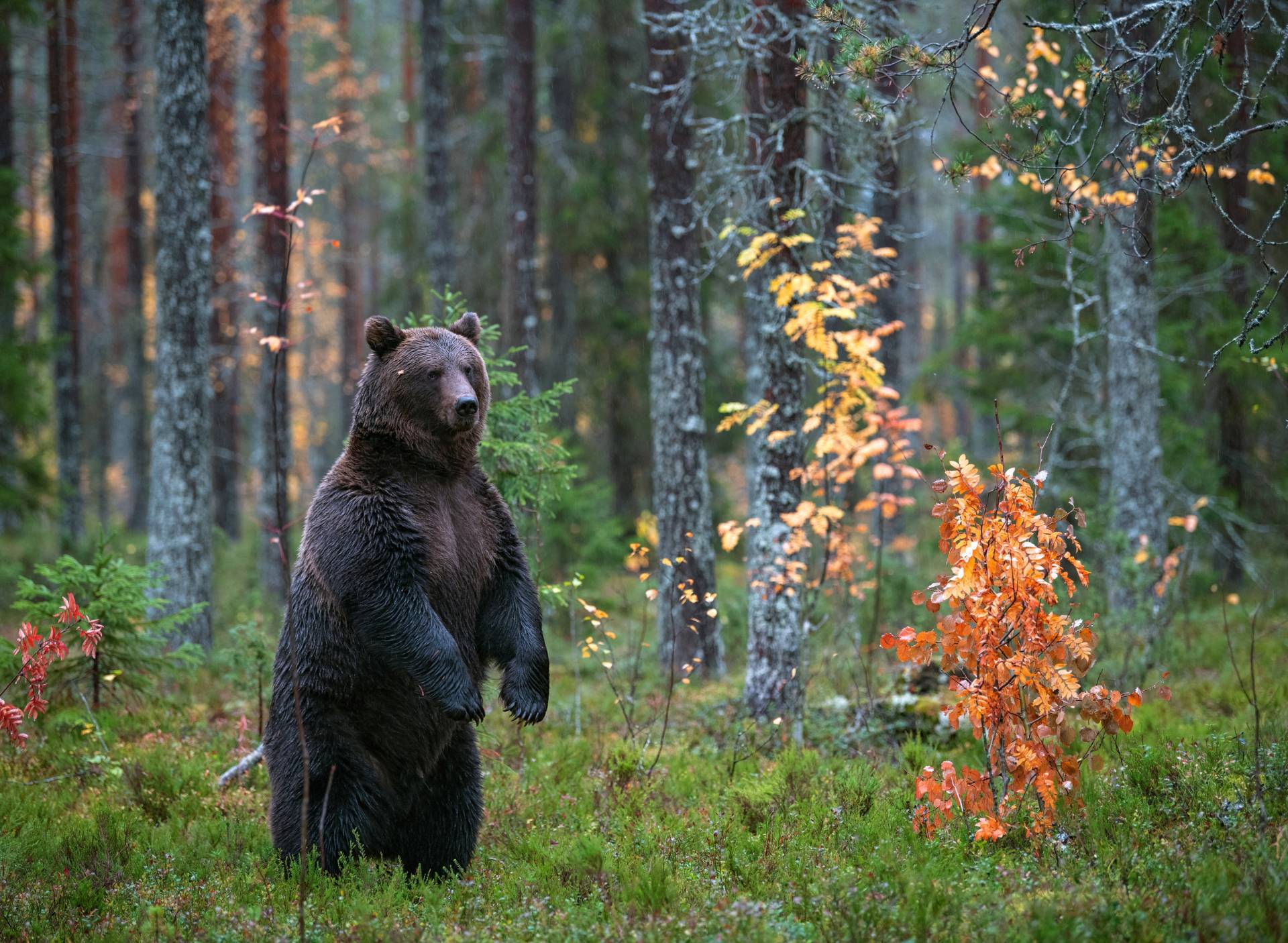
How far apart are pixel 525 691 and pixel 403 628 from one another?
0.82m

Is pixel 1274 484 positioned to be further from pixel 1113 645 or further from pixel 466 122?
pixel 466 122

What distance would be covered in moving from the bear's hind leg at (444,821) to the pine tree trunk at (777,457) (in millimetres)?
3210

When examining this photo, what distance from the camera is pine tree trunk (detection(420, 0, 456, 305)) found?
1659 centimetres

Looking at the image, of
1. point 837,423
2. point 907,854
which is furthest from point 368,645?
point 837,423

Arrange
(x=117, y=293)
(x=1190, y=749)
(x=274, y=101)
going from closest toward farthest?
1. (x=1190, y=749)
2. (x=274, y=101)
3. (x=117, y=293)

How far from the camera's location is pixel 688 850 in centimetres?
550

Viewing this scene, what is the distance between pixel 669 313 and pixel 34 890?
784cm

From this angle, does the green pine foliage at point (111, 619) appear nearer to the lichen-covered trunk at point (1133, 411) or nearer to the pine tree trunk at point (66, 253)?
the lichen-covered trunk at point (1133, 411)

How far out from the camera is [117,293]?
29.8 meters

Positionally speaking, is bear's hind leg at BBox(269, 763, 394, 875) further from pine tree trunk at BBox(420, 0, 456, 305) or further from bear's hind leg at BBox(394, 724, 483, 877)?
pine tree trunk at BBox(420, 0, 456, 305)

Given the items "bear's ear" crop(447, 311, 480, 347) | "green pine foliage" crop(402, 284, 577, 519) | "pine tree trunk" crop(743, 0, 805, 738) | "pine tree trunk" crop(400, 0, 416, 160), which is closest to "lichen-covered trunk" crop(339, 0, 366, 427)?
"pine tree trunk" crop(400, 0, 416, 160)

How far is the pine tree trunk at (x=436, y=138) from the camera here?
1659 centimetres

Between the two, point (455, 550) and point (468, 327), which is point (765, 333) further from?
point (455, 550)

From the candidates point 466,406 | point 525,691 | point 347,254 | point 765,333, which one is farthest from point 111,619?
point 347,254
